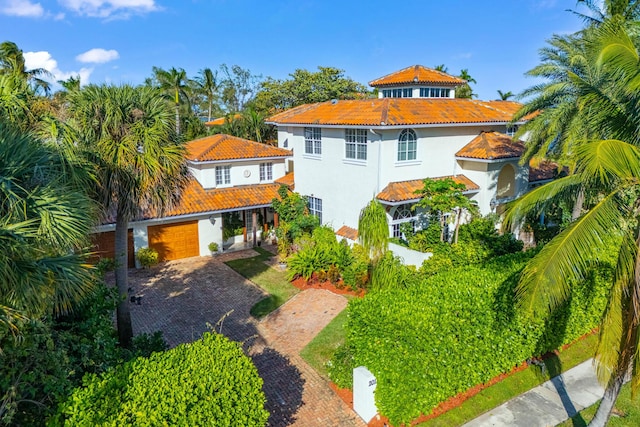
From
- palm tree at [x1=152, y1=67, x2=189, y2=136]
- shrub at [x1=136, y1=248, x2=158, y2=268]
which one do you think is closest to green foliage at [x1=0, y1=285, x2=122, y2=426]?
shrub at [x1=136, y1=248, x2=158, y2=268]

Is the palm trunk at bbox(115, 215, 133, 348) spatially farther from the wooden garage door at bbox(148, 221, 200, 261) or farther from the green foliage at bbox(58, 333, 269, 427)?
the wooden garage door at bbox(148, 221, 200, 261)

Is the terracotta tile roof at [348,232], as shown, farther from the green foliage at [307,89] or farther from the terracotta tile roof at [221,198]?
the green foliage at [307,89]

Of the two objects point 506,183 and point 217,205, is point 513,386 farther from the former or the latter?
point 506,183

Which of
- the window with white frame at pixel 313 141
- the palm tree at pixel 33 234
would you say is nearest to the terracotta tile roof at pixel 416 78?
the window with white frame at pixel 313 141

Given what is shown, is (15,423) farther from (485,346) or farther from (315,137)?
(315,137)

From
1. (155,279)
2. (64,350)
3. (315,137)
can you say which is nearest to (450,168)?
(315,137)

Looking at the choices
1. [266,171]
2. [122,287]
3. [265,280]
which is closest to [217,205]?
[266,171]

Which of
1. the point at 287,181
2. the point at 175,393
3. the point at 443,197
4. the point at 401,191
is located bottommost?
the point at 175,393
